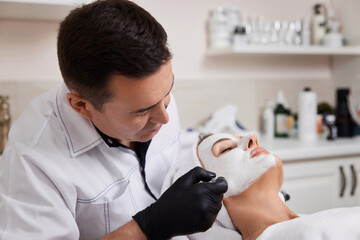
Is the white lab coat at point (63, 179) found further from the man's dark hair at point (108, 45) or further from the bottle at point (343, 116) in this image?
the bottle at point (343, 116)

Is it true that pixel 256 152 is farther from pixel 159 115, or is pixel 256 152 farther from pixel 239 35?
pixel 239 35

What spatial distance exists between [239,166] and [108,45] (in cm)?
50

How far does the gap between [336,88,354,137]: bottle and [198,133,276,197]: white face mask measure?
160 cm

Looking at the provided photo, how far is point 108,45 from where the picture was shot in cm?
86

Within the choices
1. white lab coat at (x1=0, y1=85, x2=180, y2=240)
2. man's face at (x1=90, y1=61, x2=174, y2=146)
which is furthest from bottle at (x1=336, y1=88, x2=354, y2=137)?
man's face at (x1=90, y1=61, x2=174, y2=146)

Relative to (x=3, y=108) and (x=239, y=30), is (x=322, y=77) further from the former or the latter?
(x=3, y=108)

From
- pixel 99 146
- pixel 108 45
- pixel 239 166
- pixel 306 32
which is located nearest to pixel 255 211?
pixel 239 166

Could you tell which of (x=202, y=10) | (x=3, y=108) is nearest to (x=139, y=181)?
(x=3, y=108)

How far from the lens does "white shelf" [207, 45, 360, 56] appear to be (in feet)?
7.62

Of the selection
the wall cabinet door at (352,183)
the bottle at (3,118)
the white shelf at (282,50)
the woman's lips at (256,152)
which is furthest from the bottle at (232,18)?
the woman's lips at (256,152)

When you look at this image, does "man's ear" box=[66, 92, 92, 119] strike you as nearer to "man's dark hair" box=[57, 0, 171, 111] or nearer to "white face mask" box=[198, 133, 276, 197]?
"man's dark hair" box=[57, 0, 171, 111]

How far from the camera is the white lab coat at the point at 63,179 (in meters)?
0.98

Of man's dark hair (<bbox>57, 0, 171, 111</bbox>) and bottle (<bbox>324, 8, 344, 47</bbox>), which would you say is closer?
man's dark hair (<bbox>57, 0, 171, 111</bbox>)

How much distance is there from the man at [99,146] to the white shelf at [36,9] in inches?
31.0
